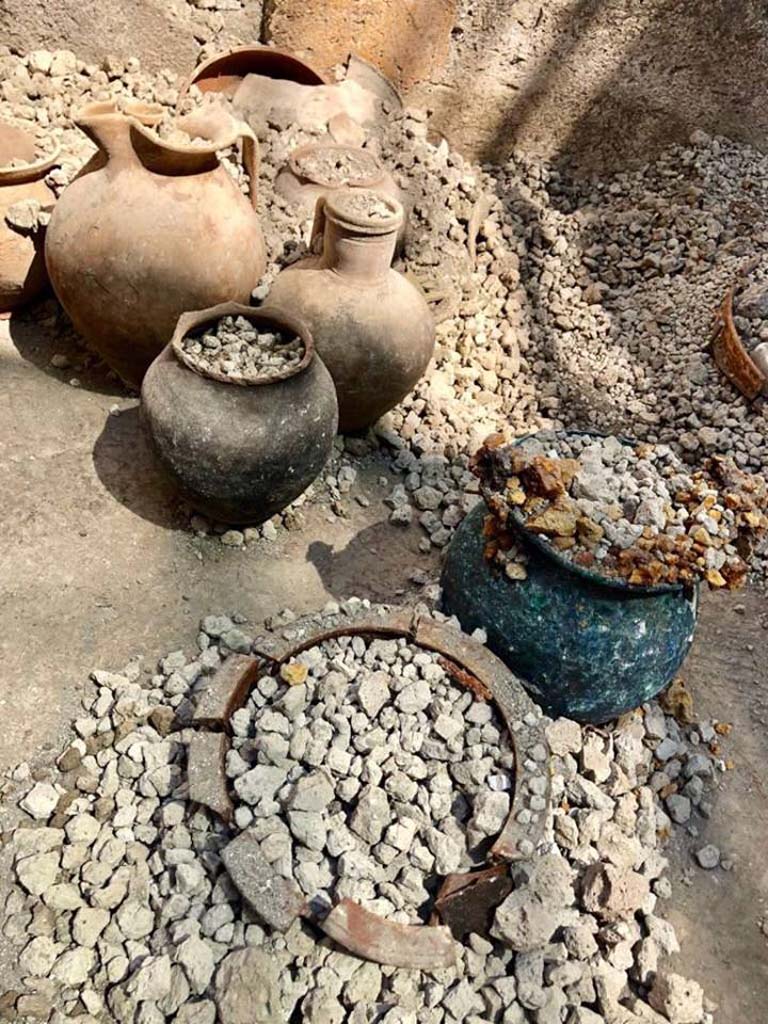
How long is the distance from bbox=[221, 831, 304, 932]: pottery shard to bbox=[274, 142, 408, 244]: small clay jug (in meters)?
2.97

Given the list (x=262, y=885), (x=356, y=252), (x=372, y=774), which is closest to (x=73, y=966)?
(x=262, y=885)

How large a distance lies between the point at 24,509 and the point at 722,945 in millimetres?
2791

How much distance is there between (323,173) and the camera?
13.0ft

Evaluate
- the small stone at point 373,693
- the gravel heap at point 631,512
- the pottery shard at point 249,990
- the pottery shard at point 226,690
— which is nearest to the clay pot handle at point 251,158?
the gravel heap at point 631,512

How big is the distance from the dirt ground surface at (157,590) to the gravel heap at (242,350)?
2.18 feet

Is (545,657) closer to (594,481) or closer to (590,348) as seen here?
(594,481)

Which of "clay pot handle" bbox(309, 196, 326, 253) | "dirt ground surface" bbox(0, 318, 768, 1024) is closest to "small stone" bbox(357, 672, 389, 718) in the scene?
"dirt ground surface" bbox(0, 318, 768, 1024)

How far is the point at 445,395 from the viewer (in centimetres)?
407

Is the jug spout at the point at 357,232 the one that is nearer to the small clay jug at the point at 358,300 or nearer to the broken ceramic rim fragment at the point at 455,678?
the small clay jug at the point at 358,300

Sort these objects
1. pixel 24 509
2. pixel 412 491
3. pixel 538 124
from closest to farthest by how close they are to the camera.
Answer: pixel 24 509
pixel 412 491
pixel 538 124

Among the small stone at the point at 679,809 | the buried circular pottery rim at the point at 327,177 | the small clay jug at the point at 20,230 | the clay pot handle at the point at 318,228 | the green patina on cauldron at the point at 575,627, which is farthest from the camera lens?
the buried circular pottery rim at the point at 327,177

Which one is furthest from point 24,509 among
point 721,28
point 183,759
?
point 721,28

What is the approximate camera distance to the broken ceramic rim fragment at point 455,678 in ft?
6.23

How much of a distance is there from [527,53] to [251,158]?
2.29 meters
